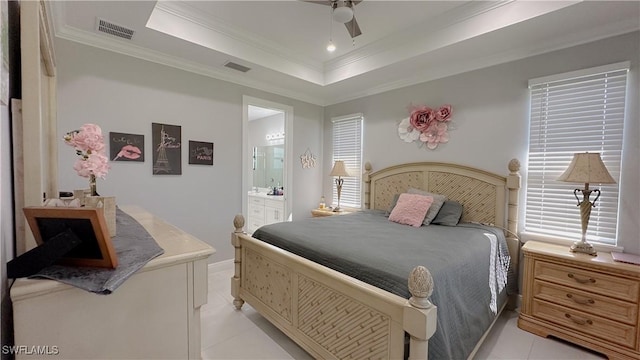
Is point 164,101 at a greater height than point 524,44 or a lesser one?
lesser

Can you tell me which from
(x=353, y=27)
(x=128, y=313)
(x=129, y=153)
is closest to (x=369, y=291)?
(x=128, y=313)

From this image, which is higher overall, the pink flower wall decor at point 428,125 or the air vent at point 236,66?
the air vent at point 236,66

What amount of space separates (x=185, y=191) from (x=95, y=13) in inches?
71.6

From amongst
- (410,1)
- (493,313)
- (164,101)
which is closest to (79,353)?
(493,313)

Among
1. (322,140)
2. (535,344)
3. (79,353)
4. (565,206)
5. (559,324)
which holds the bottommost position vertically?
(535,344)

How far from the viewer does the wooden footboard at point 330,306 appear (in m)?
1.20

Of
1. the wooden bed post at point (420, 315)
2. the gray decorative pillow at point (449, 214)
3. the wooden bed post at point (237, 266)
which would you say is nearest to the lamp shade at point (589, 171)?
the gray decorative pillow at point (449, 214)

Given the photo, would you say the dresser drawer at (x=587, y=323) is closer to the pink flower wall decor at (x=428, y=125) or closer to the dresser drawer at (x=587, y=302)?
the dresser drawer at (x=587, y=302)

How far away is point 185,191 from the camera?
319 cm

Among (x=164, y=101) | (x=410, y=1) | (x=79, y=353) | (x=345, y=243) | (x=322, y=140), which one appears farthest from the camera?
(x=322, y=140)

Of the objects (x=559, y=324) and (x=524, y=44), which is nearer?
(x=559, y=324)

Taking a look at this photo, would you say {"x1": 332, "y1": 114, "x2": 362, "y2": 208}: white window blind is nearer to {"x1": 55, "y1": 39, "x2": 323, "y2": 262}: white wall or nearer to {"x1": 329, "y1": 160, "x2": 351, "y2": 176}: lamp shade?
{"x1": 329, "y1": 160, "x2": 351, "y2": 176}: lamp shade

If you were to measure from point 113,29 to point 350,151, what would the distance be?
3.17m

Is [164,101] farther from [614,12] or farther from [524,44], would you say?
[614,12]
